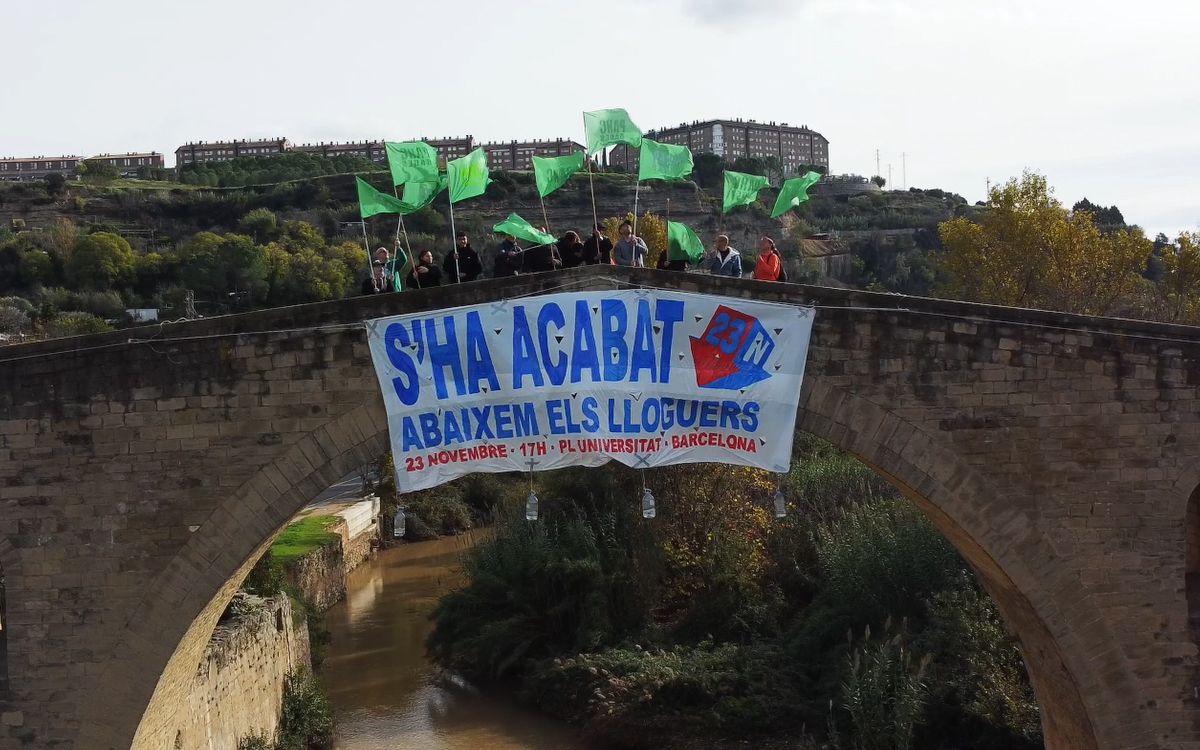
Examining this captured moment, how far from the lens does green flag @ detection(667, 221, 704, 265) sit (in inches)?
431

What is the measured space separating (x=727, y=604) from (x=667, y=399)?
963 cm

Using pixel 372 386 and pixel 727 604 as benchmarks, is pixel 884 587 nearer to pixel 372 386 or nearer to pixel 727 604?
pixel 727 604

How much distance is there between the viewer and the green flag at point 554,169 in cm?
1098

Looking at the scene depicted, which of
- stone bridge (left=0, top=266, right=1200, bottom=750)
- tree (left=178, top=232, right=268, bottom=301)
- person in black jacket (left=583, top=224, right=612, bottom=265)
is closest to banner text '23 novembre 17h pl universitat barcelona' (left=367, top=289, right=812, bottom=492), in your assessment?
stone bridge (left=0, top=266, right=1200, bottom=750)

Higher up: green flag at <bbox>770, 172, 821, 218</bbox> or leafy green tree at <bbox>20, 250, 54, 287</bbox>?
leafy green tree at <bbox>20, 250, 54, 287</bbox>

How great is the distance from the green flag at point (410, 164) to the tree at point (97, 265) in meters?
41.8

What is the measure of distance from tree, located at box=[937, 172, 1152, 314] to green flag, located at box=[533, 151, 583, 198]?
15.6 meters

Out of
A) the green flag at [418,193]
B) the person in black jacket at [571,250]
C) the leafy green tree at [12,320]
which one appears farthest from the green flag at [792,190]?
the leafy green tree at [12,320]

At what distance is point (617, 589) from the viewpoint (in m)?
19.5

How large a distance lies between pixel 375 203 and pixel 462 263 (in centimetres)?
99

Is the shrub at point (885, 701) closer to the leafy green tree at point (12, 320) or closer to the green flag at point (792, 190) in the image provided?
the green flag at point (792, 190)

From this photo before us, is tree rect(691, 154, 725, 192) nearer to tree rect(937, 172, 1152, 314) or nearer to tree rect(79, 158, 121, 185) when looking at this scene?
tree rect(79, 158, 121, 185)

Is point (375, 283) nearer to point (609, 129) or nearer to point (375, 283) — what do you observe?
point (375, 283)

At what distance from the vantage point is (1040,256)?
2442 cm
